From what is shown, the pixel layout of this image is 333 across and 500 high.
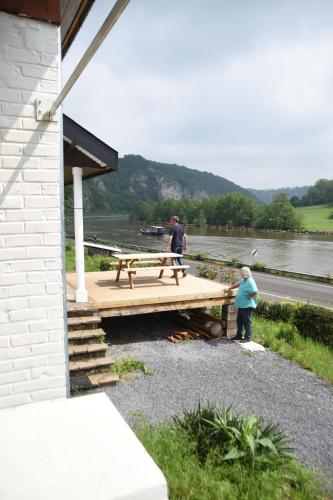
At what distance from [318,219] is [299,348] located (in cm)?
11618

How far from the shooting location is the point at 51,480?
2062 mm

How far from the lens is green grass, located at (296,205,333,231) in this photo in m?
95.4

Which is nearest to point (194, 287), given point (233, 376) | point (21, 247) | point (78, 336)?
point (233, 376)

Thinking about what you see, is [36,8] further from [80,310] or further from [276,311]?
[276,311]

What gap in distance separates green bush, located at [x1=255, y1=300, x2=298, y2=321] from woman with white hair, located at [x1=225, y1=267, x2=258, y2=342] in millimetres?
4337

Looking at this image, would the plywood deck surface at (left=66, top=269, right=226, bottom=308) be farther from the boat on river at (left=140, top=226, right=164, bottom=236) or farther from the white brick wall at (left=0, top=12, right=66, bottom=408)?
the boat on river at (left=140, top=226, right=164, bottom=236)

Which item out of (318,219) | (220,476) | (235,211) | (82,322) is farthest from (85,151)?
(318,219)

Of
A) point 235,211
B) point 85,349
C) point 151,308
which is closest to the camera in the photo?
point 85,349

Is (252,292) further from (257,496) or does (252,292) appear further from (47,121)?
(47,121)

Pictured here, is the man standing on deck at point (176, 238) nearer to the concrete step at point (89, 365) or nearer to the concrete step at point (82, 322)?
the concrete step at point (82, 322)

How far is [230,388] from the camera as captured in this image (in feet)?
18.4

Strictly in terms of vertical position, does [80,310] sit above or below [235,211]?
below

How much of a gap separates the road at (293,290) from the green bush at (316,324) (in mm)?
8343

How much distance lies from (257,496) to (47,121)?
357 centimetres
